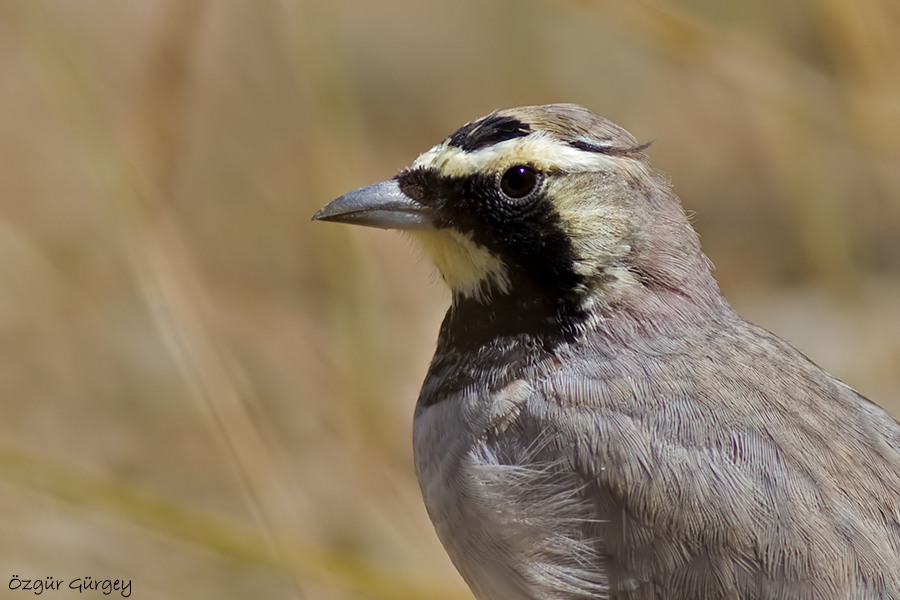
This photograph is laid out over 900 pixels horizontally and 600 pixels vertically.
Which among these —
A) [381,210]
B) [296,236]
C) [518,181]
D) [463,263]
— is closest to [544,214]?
[518,181]

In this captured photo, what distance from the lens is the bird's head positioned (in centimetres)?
340

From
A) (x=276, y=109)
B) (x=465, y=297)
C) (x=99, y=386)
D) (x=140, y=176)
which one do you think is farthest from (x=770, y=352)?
(x=276, y=109)

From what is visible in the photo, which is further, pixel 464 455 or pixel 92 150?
pixel 92 150

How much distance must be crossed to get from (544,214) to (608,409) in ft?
1.98

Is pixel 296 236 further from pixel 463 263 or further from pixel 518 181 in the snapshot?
pixel 518 181

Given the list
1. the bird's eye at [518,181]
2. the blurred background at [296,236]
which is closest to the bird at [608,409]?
the bird's eye at [518,181]

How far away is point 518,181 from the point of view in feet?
11.1

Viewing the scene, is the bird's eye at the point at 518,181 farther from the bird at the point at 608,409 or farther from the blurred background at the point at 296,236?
the blurred background at the point at 296,236

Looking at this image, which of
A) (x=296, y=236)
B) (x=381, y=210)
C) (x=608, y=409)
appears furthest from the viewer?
(x=296, y=236)

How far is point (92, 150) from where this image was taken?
4.78 metres

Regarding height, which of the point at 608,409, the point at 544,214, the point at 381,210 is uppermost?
the point at 381,210

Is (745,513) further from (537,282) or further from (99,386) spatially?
(99,386)

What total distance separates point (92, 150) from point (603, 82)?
Result: 6.23 m

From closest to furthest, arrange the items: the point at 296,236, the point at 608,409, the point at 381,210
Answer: the point at 608,409, the point at 381,210, the point at 296,236
